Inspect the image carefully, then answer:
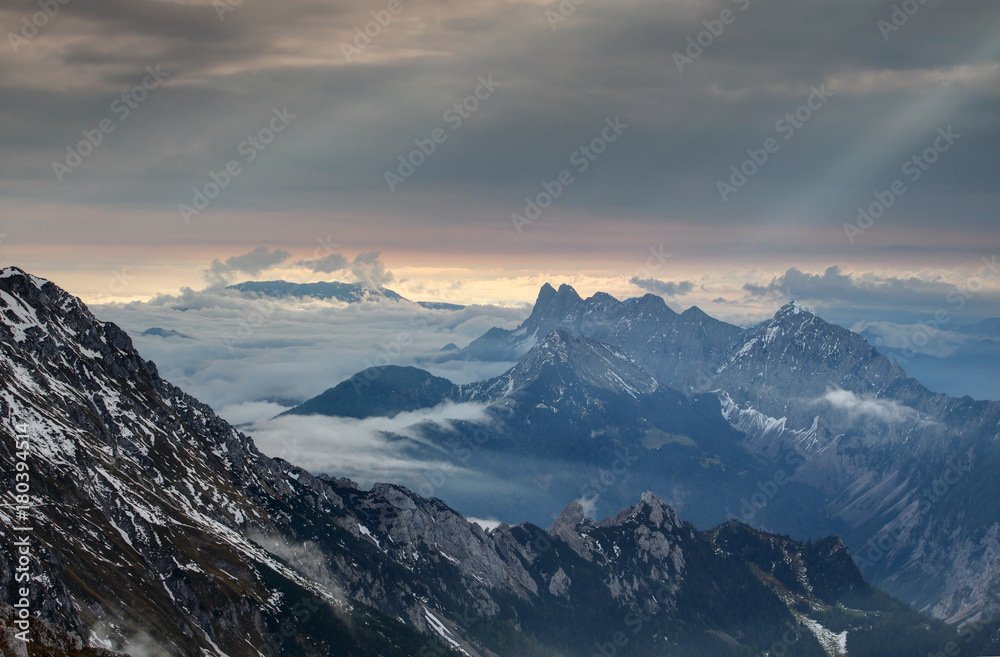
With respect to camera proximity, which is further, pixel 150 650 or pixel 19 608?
pixel 150 650

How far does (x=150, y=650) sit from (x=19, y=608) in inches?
1431

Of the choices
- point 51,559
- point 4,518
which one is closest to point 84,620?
point 51,559

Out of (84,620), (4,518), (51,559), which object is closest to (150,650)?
(84,620)

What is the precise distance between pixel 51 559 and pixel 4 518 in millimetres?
15638

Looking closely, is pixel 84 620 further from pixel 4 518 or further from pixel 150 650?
pixel 4 518

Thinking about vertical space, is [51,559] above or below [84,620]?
above

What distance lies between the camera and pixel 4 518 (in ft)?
646

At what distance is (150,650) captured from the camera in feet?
656

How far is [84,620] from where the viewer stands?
18988 cm

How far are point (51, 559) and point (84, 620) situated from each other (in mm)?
15556

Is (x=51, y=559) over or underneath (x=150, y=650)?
over

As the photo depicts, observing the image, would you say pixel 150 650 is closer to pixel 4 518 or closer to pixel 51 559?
pixel 51 559

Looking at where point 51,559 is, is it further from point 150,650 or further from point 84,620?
point 150,650

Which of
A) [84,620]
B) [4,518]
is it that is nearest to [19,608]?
[84,620]
